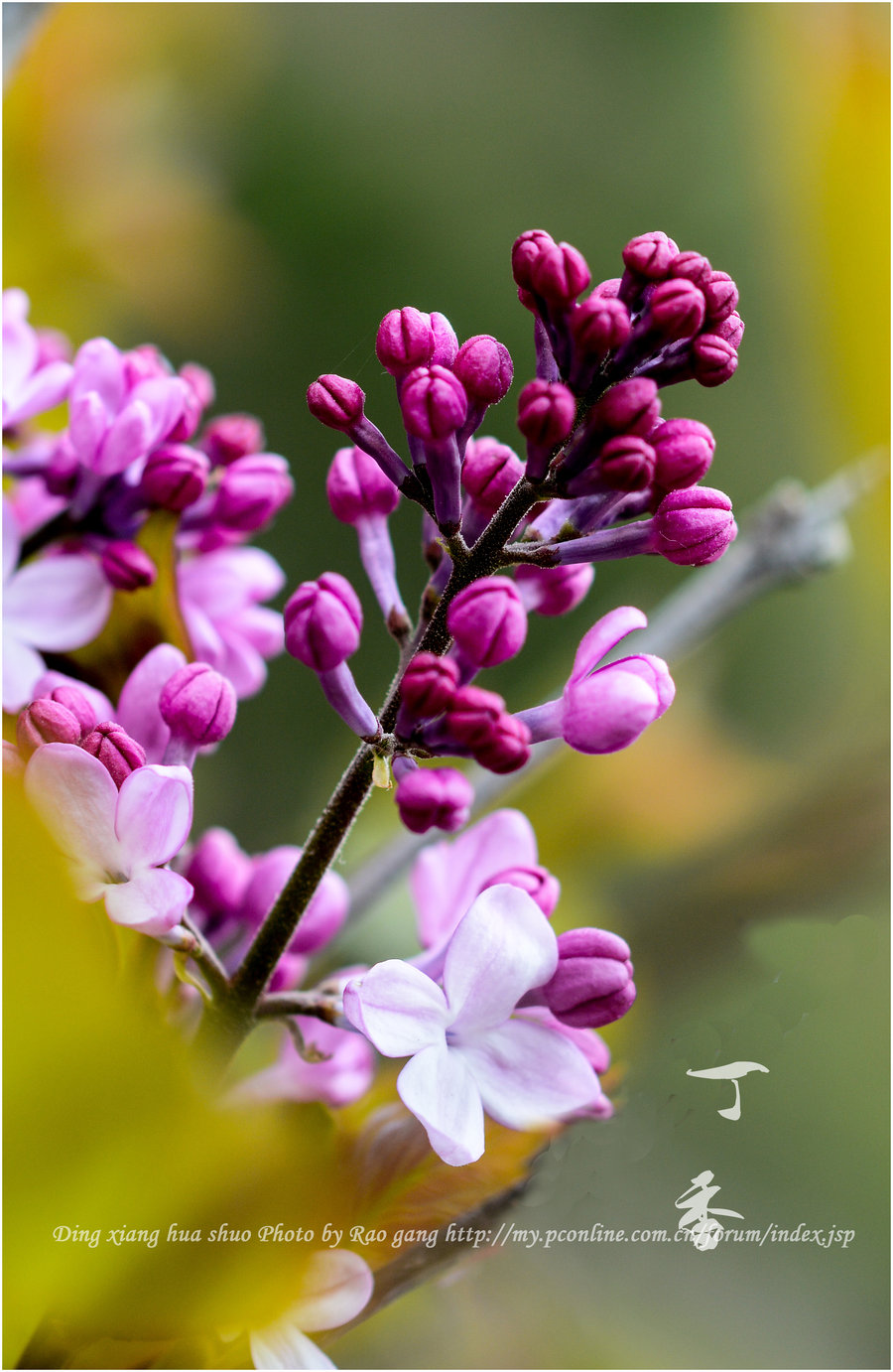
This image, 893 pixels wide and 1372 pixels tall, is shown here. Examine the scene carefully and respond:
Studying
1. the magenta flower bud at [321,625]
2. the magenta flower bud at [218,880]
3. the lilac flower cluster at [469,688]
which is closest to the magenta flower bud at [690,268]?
the lilac flower cluster at [469,688]

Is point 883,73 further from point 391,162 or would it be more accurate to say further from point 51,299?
point 51,299

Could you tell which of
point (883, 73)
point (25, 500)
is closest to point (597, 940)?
point (25, 500)

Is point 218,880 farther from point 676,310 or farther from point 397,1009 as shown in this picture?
point 676,310

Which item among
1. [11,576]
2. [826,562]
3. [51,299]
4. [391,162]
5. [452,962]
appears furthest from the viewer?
[391,162]

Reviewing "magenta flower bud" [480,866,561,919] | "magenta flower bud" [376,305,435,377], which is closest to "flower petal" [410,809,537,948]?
"magenta flower bud" [480,866,561,919]

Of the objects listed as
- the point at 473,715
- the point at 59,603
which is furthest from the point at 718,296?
the point at 59,603

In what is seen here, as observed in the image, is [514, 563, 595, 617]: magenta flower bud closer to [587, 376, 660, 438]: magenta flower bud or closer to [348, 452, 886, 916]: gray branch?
[587, 376, 660, 438]: magenta flower bud
